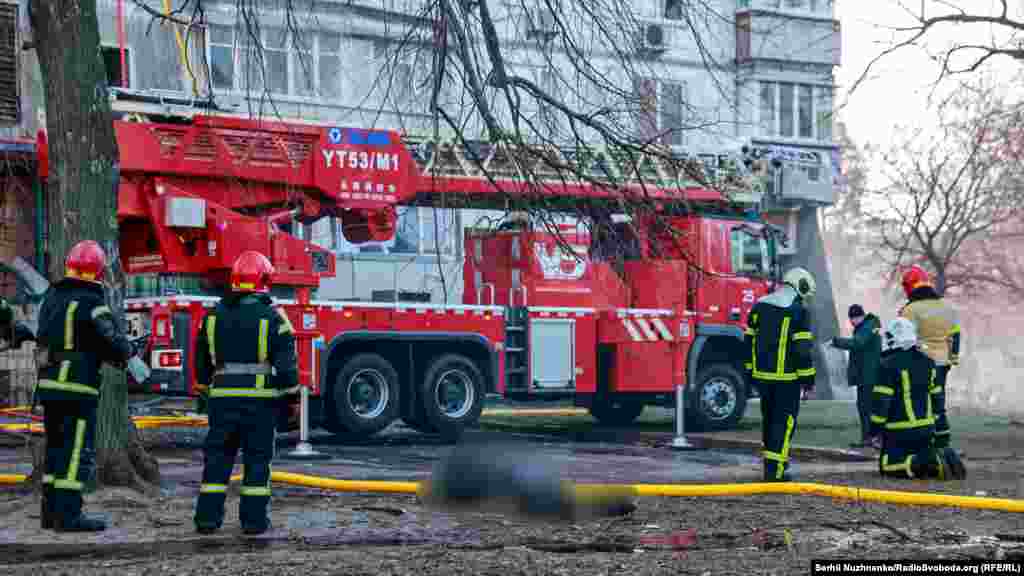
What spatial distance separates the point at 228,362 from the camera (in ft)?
28.2

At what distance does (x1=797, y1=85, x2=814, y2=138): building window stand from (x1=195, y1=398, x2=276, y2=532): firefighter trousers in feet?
81.4

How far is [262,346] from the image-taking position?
8.62m

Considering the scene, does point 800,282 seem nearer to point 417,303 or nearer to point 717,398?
point 417,303

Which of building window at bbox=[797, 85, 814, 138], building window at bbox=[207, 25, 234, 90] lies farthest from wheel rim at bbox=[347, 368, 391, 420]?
building window at bbox=[797, 85, 814, 138]

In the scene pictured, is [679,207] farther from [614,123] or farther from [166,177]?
[166,177]

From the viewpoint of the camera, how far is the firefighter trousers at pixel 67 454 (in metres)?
8.62

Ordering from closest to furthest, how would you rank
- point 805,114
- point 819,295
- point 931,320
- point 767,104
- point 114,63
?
point 931,320 → point 114,63 → point 767,104 → point 805,114 → point 819,295

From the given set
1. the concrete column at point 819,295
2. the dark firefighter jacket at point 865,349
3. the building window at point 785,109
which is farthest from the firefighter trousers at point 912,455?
the building window at point 785,109

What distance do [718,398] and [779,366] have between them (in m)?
7.08

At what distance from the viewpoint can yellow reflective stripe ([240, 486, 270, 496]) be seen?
852 centimetres

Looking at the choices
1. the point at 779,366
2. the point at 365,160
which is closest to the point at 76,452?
the point at 779,366

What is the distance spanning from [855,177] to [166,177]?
32686 mm

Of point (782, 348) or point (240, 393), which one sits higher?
point (782, 348)

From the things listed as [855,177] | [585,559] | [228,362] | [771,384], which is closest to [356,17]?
[771,384]
